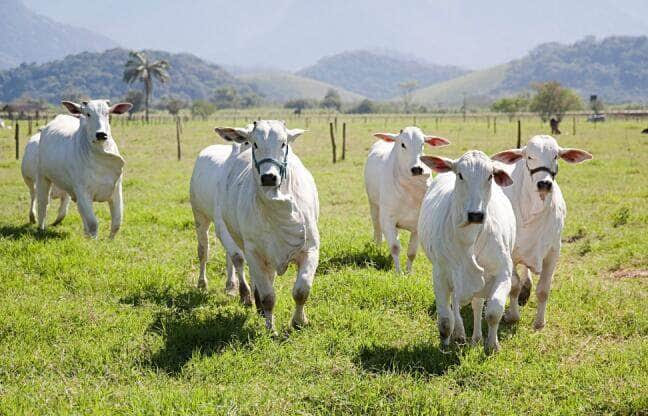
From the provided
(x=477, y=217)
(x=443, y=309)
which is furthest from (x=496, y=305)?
(x=477, y=217)

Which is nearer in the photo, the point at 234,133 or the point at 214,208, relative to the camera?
the point at 234,133

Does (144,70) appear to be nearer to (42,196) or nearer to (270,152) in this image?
(42,196)

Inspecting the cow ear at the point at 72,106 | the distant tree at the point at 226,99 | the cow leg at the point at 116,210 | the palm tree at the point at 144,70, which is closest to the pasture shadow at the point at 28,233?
the cow leg at the point at 116,210

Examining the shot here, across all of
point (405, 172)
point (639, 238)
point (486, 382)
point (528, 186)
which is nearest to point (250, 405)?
point (486, 382)

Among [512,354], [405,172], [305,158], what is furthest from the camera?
[305,158]

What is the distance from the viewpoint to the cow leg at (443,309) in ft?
18.7

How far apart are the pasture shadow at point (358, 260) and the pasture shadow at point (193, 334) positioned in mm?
2068

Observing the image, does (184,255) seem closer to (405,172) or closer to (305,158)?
(405,172)

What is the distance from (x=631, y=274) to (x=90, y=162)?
8.24 metres

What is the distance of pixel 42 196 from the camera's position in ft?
37.4

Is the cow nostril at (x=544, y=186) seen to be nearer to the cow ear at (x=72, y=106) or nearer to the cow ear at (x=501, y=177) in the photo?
the cow ear at (x=501, y=177)

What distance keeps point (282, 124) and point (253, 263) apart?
1.41 meters

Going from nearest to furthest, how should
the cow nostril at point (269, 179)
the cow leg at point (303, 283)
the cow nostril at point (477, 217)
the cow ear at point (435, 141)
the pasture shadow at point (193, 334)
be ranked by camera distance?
the cow nostril at point (477, 217) < the cow nostril at point (269, 179) < the pasture shadow at point (193, 334) < the cow leg at point (303, 283) < the cow ear at point (435, 141)

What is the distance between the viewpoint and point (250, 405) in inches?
186
